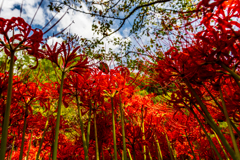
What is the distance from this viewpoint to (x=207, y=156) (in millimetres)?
2525

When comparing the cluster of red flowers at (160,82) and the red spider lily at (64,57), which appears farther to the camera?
the red spider lily at (64,57)

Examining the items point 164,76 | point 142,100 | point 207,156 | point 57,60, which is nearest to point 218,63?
point 164,76

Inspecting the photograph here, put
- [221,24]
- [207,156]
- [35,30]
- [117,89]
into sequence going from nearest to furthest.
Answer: [221,24]
[35,30]
[117,89]
[207,156]

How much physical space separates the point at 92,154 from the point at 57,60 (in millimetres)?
1526

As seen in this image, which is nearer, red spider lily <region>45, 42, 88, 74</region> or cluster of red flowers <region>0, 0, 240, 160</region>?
cluster of red flowers <region>0, 0, 240, 160</region>

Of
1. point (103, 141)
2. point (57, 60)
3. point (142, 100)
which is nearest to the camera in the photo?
point (57, 60)

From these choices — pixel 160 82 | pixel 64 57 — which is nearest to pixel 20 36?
pixel 64 57

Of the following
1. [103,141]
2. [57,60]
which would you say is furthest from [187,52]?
[103,141]

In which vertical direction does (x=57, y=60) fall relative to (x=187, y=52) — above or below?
above

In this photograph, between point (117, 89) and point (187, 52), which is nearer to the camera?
point (187, 52)

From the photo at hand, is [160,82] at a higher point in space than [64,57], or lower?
lower

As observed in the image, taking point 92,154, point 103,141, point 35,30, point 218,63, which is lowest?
point 92,154

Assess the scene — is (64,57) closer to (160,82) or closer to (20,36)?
(20,36)

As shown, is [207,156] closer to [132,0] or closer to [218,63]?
[218,63]
